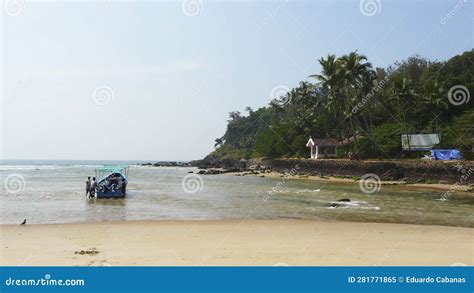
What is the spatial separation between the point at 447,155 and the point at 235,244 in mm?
42448

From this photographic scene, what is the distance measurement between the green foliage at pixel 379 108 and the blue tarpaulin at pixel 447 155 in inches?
78.7

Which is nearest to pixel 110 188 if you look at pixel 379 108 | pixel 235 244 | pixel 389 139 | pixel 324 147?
pixel 235 244

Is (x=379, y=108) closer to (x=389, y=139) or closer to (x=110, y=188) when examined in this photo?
(x=389, y=139)

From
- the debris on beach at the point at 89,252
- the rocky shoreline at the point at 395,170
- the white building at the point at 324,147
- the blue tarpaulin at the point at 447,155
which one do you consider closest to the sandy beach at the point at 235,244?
the debris on beach at the point at 89,252

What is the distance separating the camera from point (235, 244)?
503 inches

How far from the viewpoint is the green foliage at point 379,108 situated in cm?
5550

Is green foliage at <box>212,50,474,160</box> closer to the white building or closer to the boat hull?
the white building

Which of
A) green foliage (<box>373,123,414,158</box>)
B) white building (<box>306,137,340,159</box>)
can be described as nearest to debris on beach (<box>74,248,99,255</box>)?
green foliage (<box>373,123,414,158</box>)

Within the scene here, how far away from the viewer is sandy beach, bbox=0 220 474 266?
10.5m

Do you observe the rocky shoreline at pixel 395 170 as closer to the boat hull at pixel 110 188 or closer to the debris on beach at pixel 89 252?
the boat hull at pixel 110 188

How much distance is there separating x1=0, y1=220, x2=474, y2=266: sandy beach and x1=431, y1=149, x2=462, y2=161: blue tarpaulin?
34124mm

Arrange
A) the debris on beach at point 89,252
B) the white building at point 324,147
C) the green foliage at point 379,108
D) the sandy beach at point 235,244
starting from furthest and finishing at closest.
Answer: the white building at point 324,147 < the green foliage at point 379,108 < the debris on beach at point 89,252 < the sandy beach at point 235,244

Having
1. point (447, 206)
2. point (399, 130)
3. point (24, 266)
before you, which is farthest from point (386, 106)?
point (24, 266)

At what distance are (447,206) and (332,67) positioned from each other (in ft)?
112
